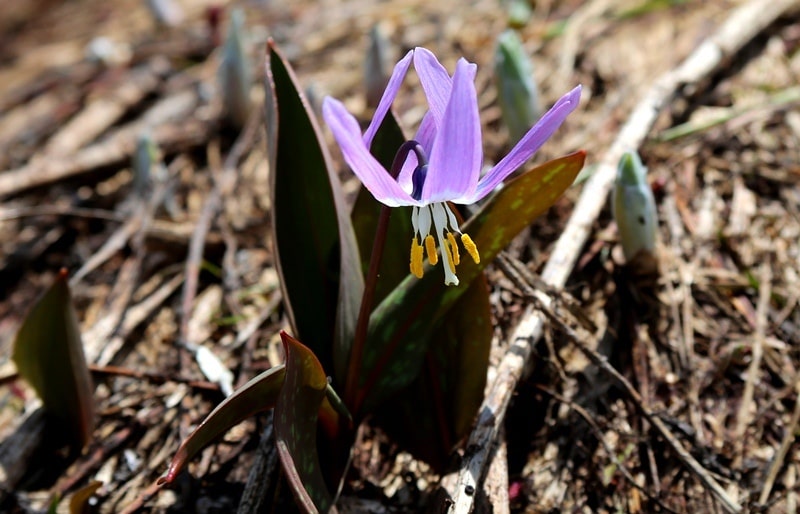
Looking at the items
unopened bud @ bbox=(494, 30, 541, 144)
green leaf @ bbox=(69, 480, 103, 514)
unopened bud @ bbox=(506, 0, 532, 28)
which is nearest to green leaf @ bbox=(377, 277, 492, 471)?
green leaf @ bbox=(69, 480, 103, 514)

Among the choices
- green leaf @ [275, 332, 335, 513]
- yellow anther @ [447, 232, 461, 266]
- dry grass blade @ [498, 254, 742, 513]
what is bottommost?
dry grass blade @ [498, 254, 742, 513]

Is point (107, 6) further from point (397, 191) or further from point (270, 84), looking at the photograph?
point (397, 191)

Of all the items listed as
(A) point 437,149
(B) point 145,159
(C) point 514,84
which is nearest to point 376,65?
(C) point 514,84

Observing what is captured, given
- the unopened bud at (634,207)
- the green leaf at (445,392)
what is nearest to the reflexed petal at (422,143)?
the green leaf at (445,392)

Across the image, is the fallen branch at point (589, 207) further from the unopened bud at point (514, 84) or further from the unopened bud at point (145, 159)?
the unopened bud at point (145, 159)

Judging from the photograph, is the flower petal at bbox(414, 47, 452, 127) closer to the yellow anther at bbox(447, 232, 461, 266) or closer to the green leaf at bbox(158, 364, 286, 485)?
the yellow anther at bbox(447, 232, 461, 266)

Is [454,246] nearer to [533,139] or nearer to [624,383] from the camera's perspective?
[533,139]
